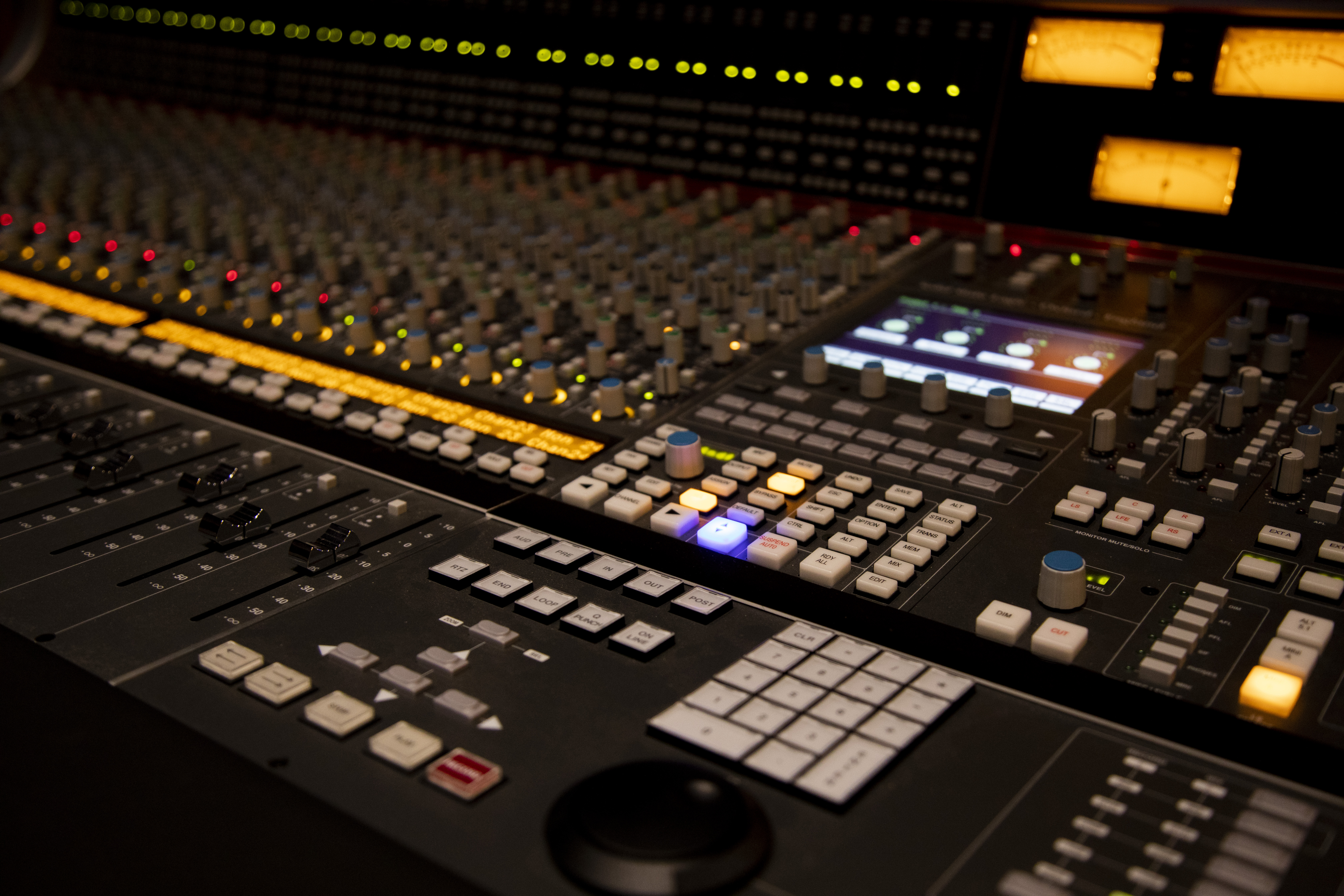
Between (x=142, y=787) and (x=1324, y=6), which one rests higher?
(x=1324, y=6)

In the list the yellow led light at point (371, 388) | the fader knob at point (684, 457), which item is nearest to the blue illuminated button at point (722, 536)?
the fader knob at point (684, 457)

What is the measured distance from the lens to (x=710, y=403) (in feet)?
5.84

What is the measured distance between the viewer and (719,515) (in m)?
1.49

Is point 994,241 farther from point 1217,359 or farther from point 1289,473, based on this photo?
point 1289,473

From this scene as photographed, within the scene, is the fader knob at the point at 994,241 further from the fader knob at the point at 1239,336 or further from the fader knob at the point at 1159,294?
the fader knob at the point at 1239,336

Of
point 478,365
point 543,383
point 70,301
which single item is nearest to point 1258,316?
point 543,383

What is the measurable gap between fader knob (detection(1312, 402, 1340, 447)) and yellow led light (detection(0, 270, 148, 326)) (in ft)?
6.96

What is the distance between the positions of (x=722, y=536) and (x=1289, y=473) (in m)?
0.71

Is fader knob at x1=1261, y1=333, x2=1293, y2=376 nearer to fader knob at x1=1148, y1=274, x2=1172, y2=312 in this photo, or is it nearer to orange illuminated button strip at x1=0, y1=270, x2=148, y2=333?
fader knob at x1=1148, y1=274, x2=1172, y2=312

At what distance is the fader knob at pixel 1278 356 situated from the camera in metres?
1.70

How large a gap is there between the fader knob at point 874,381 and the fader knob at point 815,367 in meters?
0.07

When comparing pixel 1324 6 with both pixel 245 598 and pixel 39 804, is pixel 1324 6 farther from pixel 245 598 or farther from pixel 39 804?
pixel 39 804

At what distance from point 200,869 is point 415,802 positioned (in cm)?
18

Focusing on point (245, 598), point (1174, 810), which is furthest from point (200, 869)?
point (1174, 810)
